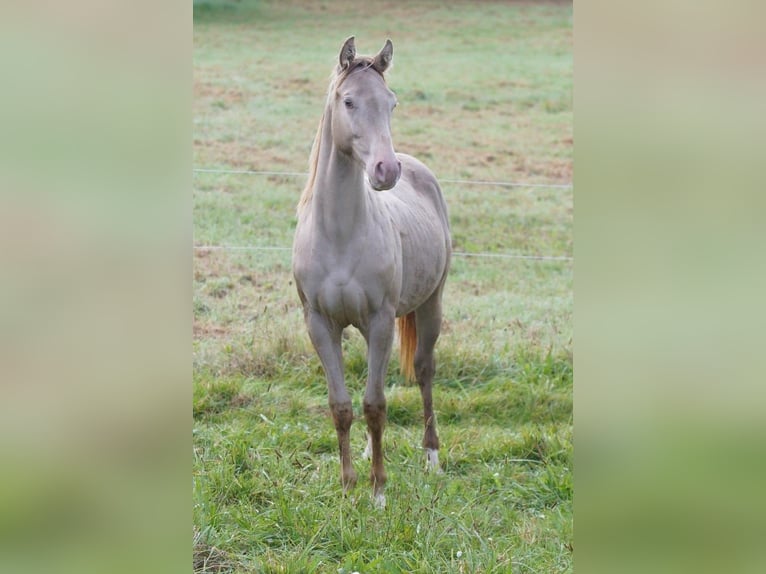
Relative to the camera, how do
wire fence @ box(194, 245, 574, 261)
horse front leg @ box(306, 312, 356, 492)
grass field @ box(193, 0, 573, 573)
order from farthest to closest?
wire fence @ box(194, 245, 574, 261), horse front leg @ box(306, 312, 356, 492), grass field @ box(193, 0, 573, 573)

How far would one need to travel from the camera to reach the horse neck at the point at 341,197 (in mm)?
3633

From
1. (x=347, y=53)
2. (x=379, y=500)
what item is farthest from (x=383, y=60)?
(x=379, y=500)

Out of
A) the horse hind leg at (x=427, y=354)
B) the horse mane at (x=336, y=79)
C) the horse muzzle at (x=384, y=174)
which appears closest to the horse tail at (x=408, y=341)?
the horse hind leg at (x=427, y=354)

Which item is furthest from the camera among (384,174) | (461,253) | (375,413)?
(461,253)

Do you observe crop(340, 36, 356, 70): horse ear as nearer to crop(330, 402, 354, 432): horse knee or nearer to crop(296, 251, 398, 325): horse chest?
crop(296, 251, 398, 325): horse chest

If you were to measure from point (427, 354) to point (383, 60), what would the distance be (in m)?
1.69

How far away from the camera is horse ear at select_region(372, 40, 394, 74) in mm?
3439

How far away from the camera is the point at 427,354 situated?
4.52 metres

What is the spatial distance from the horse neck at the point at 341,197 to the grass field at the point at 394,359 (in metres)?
1.09

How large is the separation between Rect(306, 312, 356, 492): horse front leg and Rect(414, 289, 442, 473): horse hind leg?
63 centimetres

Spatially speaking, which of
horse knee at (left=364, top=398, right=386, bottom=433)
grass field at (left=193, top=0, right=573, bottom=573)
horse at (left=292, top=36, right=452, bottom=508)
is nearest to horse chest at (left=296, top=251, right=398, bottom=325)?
horse at (left=292, top=36, right=452, bottom=508)

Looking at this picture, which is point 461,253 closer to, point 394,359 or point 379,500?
point 394,359
